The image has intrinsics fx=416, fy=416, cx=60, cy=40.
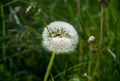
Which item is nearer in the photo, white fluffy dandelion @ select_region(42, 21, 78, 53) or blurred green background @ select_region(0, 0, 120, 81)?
white fluffy dandelion @ select_region(42, 21, 78, 53)

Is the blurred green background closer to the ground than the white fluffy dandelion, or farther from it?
closer to the ground

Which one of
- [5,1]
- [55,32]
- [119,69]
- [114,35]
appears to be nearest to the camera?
[55,32]

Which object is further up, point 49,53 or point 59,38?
point 59,38

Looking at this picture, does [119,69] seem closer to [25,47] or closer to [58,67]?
[58,67]

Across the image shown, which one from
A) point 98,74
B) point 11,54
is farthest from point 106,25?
point 11,54

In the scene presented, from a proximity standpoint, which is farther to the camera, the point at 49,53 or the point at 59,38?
the point at 49,53
